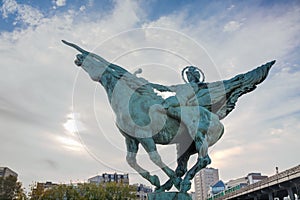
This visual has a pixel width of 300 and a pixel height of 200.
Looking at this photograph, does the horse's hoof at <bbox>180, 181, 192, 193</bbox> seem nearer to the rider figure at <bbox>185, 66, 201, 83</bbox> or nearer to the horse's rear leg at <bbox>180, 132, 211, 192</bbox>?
the horse's rear leg at <bbox>180, 132, 211, 192</bbox>

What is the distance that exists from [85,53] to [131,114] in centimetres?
199

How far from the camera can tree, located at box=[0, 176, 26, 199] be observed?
29033 millimetres

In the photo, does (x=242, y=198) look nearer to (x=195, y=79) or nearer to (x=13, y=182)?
(x=13, y=182)

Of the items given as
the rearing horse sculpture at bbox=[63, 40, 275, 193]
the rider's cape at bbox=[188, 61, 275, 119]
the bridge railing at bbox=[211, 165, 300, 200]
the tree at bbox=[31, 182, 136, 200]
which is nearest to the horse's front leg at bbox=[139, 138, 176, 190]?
the rearing horse sculpture at bbox=[63, 40, 275, 193]

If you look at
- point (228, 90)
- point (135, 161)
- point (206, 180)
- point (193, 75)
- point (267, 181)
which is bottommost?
point (135, 161)

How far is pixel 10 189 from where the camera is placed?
29328 millimetres

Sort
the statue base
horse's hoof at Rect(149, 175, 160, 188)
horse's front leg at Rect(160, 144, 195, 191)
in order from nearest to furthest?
the statue base < horse's hoof at Rect(149, 175, 160, 188) < horse's front leg at Rect(160, 144, 195, 191)

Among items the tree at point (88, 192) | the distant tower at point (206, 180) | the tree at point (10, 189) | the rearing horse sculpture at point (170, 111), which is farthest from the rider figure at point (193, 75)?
the distant tower at point (206, 180)

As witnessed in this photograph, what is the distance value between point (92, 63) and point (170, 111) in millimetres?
2222

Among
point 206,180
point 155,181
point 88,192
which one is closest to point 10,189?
point 88,192

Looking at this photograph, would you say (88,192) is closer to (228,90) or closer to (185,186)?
(185,186)

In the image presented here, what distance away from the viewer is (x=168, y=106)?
7703 mm

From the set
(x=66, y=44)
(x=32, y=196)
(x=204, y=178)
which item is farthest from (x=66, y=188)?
(x=204, y=178)

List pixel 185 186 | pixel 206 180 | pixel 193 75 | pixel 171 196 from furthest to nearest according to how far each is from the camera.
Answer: pixel 206 180 < pixel 193 75 < pixel 185 186 < pixel 171 196
